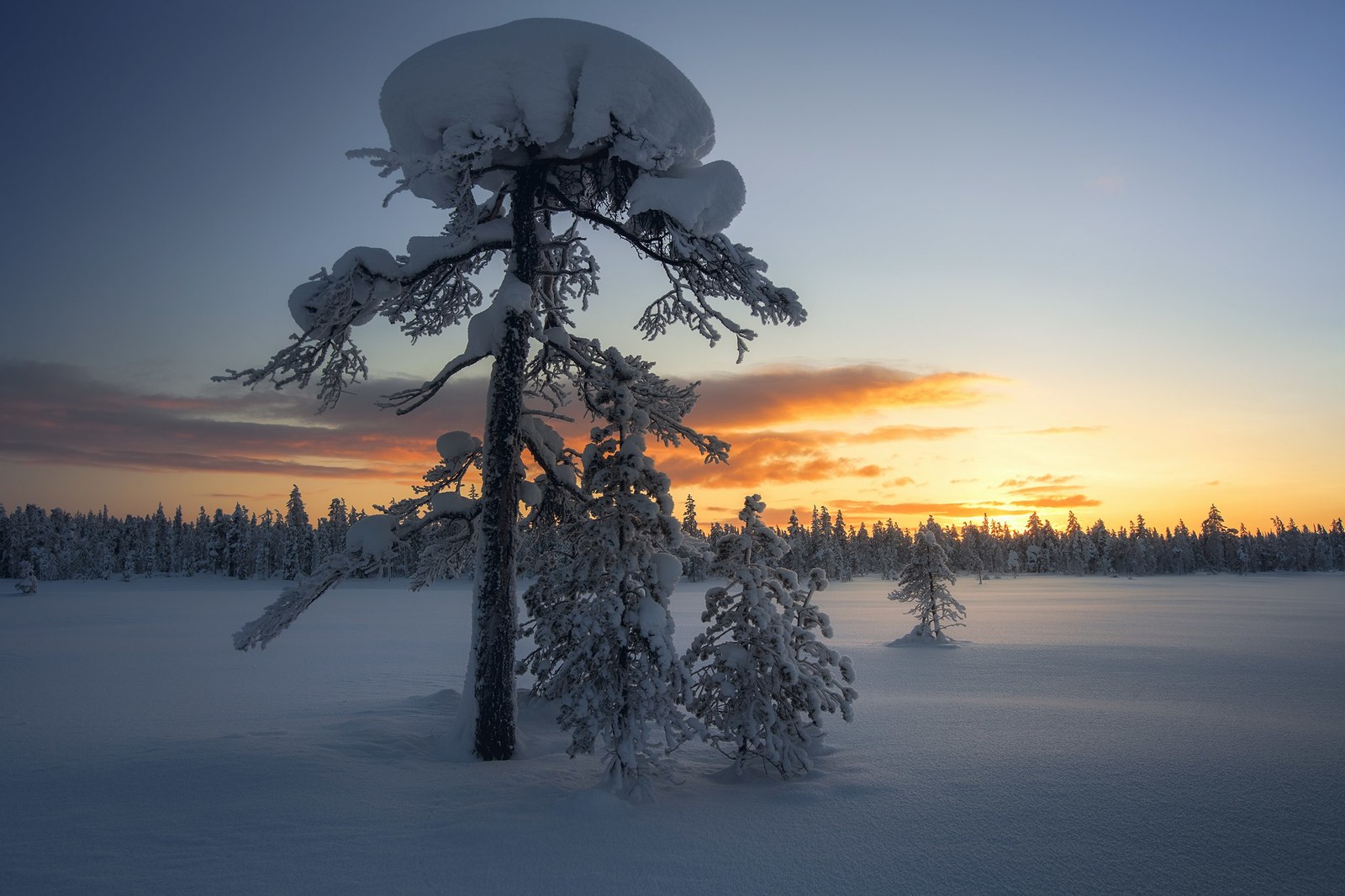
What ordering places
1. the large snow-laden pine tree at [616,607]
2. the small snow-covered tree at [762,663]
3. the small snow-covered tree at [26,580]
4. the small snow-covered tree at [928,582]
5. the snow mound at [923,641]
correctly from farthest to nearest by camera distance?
the small snow-covered tree at [26,580] < the small snow-covered tree at [928,582] < the snow mound at [923,641] < the small snow-covered tree at [762,663] < the large snow-laden pine tree at [616,607]

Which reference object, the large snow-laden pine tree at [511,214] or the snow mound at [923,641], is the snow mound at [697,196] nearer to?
the large snow-laden pine tree at [511,214]

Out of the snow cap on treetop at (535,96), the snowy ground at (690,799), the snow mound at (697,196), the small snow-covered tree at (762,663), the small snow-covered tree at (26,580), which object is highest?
the snow cap on treetop at (535,96)

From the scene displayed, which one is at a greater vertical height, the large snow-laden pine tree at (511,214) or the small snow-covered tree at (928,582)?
the large snow-laden pine tree at (511,214)

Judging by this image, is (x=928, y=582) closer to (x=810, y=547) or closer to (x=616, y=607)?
(x=616, y=607)

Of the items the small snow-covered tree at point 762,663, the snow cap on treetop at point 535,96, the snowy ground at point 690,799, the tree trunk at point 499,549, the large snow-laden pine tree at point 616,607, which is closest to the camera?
the snowy ground at point 690,799

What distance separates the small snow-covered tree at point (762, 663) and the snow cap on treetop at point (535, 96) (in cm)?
535

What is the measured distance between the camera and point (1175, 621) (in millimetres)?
33594

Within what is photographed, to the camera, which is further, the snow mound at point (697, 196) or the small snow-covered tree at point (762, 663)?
the snow mound at point (697, 196)

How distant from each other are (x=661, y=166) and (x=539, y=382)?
4444mm

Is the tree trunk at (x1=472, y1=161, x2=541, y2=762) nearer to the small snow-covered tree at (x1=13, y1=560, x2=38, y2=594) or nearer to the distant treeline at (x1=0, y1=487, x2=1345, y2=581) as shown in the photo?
the distant treeline at (x1=0, y1=487, x2=1345, y2=581)

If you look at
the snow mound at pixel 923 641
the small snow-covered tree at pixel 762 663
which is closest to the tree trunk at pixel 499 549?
the small snow-covered tree at pixel 762 663

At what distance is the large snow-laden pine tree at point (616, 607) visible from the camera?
7531mm

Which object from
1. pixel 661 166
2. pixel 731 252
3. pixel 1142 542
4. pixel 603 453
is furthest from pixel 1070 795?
pixel 1142 542

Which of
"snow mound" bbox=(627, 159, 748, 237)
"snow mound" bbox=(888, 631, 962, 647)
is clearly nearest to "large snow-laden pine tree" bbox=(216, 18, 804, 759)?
"snow mound" bbox=(627, 159, 748, 237)
